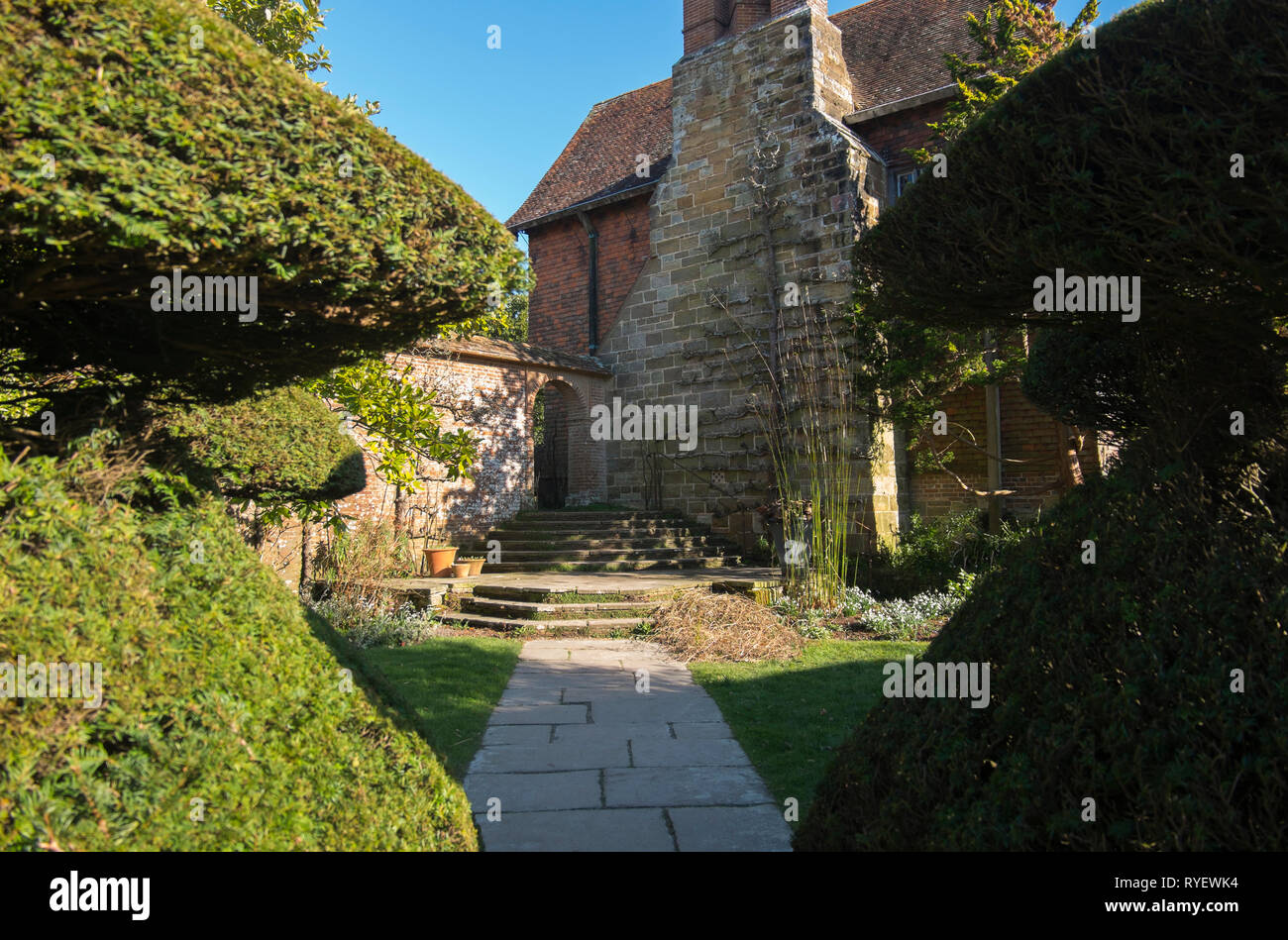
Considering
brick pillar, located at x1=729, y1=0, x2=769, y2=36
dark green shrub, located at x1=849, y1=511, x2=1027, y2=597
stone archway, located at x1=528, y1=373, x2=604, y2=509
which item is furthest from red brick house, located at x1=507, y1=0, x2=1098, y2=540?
dark green shrub, located at x1=849, y1=511, x2=1027, y2=597

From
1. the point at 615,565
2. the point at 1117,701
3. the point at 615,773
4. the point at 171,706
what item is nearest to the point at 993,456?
the point at 615,565

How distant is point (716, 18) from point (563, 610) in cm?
1199

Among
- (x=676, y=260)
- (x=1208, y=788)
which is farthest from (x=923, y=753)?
(x=676, y=260)

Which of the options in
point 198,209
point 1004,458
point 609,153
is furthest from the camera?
point 609,153

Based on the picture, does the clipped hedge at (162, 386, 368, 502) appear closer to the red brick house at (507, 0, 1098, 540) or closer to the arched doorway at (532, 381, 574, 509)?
the red brick house at (507, 0, 1098, 540)

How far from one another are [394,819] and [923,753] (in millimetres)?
1691

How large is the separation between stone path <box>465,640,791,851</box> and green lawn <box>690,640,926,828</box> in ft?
0.43

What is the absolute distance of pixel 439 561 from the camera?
11859 millimetres

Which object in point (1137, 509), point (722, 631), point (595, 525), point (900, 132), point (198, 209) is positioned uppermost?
point (900, 132)

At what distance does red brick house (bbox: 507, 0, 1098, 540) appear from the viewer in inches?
477

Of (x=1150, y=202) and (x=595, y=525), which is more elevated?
(x=1150, y=202)

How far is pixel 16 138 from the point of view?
161cm

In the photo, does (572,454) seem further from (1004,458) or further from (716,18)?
(716,18)

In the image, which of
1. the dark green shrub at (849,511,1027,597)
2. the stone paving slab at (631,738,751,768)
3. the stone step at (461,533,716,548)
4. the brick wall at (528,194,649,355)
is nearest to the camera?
the stone paving slab at (631,738,751,768)
